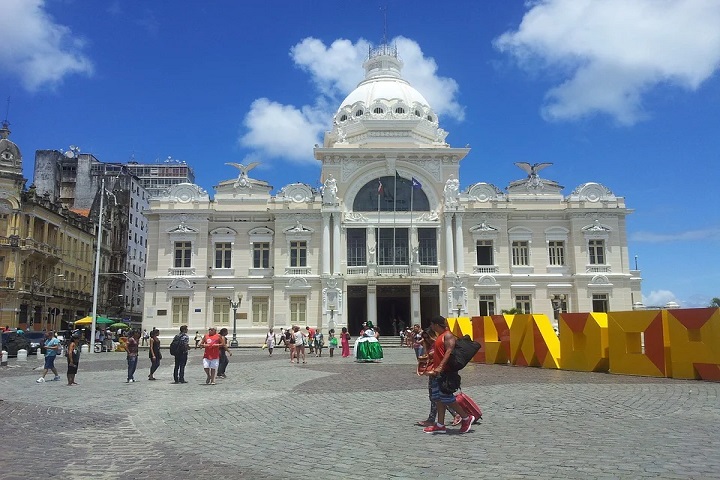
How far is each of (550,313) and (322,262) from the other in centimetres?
1675

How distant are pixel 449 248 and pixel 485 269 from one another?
308 cm

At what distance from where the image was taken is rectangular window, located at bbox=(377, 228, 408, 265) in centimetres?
4534

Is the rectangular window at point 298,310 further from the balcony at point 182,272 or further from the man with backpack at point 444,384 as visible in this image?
the man with backpack at point 444,384

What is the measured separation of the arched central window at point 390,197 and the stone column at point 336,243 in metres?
2.09

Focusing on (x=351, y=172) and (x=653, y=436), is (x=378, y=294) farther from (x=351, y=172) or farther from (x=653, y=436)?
(x=653, y=436)

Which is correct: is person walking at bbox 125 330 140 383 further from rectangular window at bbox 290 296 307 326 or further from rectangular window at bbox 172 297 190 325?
rectangular window at bbox 172 297 190 325

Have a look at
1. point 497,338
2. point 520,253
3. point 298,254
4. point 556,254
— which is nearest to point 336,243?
point 298,254

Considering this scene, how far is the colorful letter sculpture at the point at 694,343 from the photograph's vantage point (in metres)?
16.5

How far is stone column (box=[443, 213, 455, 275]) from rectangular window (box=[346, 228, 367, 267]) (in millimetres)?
5852

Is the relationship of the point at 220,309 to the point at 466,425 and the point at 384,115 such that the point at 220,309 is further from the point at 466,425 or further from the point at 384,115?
the point at 466,425

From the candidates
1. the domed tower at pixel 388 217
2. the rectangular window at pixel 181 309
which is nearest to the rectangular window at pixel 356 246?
the domed tower at pixel 388 217

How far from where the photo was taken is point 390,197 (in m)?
46.4

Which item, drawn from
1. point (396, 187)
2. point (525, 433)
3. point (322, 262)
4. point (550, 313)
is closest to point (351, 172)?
point (396, 187)

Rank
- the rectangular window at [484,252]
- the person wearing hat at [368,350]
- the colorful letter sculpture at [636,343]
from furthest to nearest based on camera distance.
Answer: the rectangular window at [484,252], the person wearing hat at [368,350], the colorful letter sculpture at [636,343]
